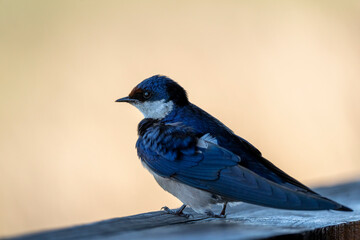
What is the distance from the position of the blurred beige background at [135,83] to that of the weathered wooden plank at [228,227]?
2461 millimetres

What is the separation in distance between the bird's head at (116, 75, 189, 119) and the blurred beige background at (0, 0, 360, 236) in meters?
1.67

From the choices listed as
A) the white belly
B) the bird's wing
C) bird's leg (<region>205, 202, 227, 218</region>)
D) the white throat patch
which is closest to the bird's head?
the white throat patch

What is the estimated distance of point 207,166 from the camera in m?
2.38

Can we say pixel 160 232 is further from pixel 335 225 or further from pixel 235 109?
pixel 235 109

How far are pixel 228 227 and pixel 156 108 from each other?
118 cm

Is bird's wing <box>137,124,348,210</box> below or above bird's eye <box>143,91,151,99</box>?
below

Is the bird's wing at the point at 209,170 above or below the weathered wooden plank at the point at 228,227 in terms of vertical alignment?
above

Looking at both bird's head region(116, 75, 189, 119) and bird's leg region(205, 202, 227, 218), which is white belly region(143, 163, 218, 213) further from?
bird's head region(116, 75, 189, 119)

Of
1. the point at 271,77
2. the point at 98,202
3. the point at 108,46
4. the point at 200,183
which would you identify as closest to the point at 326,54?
the point at 271,77

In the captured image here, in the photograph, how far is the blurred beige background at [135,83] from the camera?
4.61 metres

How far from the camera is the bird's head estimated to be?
2869mm

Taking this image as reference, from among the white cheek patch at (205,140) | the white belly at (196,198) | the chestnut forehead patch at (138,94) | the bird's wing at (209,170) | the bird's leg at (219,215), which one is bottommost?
the bird's leg at (219,215)

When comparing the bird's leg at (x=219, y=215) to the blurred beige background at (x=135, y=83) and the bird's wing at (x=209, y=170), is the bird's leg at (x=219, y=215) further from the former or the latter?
the blurred beige background at (x=135, y=83)

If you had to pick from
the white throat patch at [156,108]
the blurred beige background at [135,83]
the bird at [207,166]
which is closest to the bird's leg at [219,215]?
the bird at [207,166]
